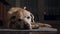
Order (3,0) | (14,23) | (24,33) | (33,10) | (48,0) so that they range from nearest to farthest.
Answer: (24,33) < (14,23) < (3,0) < (33,10) < (48,0)

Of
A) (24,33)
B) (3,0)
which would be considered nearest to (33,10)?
(3,0)

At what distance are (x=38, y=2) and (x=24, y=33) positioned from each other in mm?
2976

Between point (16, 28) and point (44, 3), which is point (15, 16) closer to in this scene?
point (16, 28)

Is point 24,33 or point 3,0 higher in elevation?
point 3,0

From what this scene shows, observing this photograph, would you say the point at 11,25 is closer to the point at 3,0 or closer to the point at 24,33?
the point at 24,33

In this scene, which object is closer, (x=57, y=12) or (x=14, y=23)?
(x=14, y=23)

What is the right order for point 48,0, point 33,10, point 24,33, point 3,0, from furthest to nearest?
point 48,0 → point 33,10 → point 3,0 → point 24,33

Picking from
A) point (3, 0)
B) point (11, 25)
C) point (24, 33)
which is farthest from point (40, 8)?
point (24, 33)

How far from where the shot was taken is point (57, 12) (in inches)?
180

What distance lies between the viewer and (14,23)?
5.59 ft

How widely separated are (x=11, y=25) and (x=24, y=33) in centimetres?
33

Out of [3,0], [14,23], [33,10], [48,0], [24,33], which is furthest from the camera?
[48,0]

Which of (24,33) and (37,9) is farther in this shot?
(37,9)

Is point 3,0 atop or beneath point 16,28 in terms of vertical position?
atop
